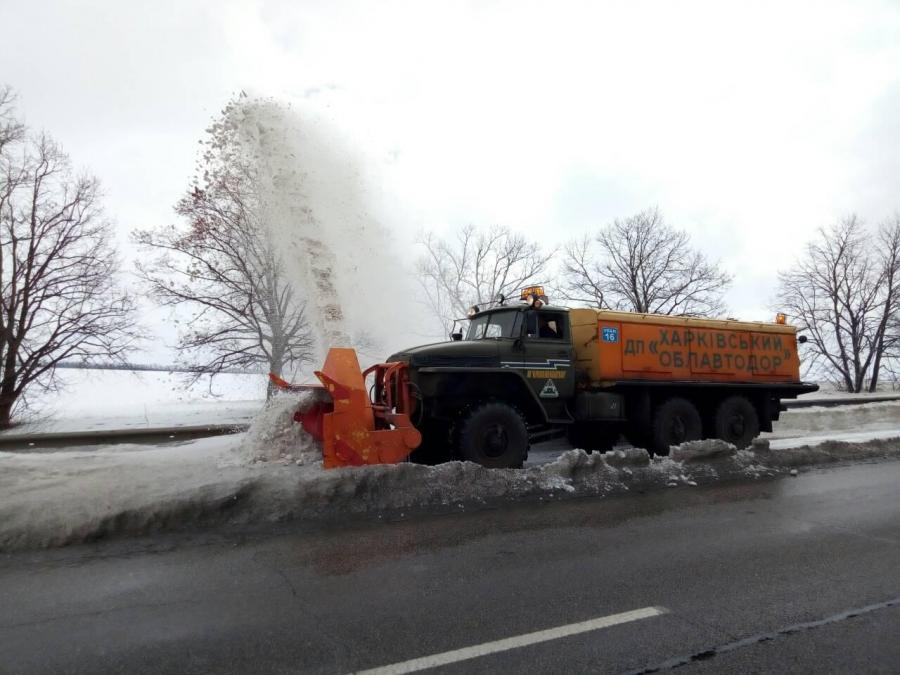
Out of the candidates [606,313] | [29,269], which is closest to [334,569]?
[606,313]

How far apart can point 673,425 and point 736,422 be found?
1632mm

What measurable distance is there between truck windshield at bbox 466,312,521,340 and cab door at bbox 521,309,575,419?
0.70 feet

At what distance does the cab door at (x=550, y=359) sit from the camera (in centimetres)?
893

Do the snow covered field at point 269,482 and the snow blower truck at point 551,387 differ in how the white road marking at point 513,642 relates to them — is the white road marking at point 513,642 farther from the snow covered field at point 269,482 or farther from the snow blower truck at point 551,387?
the snow blower truck at point 551,387

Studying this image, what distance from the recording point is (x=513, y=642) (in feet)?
11.1

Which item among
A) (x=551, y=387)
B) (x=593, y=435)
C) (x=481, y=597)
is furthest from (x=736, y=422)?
(x=481, y=597)

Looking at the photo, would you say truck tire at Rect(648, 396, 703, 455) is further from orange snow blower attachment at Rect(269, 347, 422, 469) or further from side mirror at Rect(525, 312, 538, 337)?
orange snow blower attachment at Rect(269, 347, 422, 469)

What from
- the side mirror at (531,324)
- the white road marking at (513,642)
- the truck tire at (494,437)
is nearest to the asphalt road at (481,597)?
the white road marking at (513,642)

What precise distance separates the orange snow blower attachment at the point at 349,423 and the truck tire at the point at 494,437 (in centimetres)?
78

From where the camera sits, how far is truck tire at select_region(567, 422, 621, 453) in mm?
10617

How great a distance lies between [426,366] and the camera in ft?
26.8

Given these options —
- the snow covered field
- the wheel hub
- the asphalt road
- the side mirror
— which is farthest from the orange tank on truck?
the asphalt road

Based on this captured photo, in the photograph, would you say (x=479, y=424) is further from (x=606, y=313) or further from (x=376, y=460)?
(x=606, y=313)

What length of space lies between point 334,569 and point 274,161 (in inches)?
525
